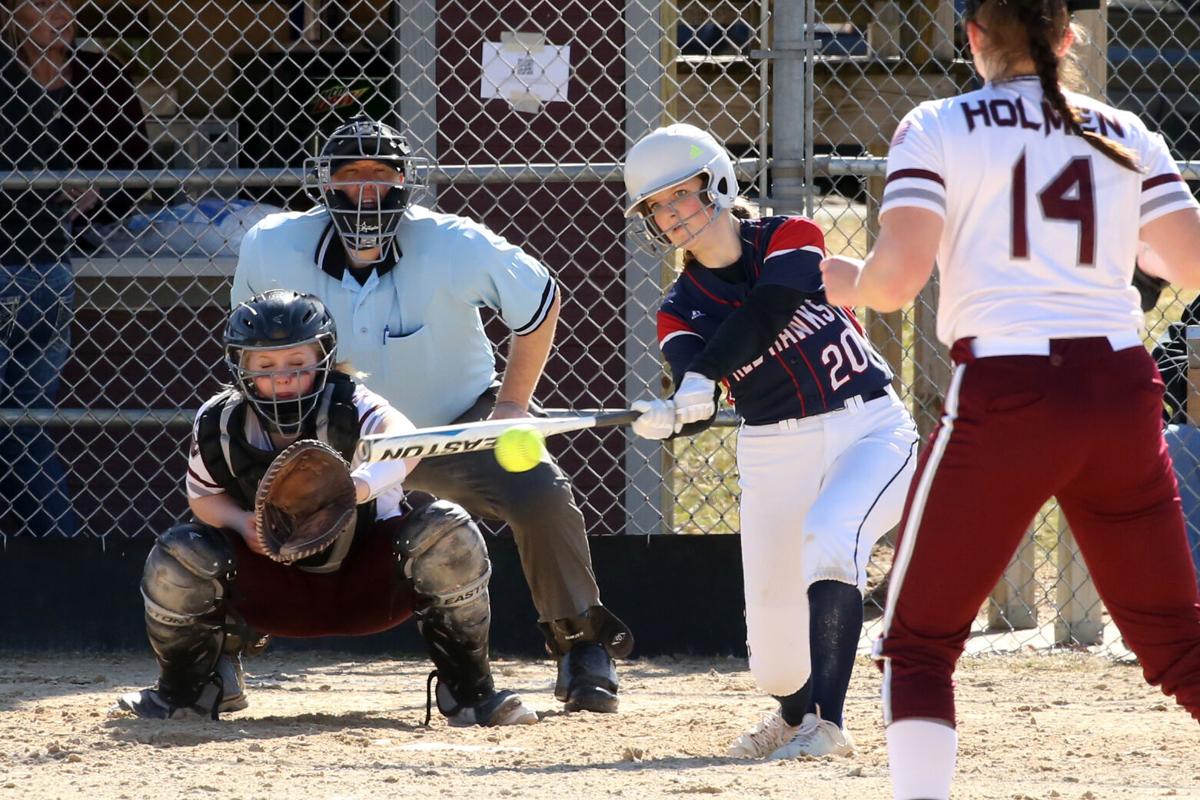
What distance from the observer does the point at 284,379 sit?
13.9ft

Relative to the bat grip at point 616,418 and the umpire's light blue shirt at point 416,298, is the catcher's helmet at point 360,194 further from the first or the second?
the bat grip at point 616,418

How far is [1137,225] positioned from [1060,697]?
8.40ft

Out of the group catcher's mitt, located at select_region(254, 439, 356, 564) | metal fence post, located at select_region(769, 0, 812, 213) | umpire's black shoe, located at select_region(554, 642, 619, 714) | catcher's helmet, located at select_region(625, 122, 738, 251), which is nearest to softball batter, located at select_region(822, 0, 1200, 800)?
catcher's helmet, located at select_region(625, 122, 738, 251)

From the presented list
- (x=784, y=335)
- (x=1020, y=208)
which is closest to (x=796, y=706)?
(x=784, y=335)

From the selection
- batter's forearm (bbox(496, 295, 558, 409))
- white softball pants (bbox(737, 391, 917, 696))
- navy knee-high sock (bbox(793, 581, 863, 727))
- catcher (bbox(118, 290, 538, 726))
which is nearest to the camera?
navy knee-high sock (bbox(793, 581, 863, 727))

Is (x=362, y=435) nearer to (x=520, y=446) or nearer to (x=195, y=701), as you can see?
(x=520, y=446)

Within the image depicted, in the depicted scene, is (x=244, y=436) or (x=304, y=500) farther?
(x=244, y=436)

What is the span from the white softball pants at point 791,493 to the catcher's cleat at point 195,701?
1.50 metres

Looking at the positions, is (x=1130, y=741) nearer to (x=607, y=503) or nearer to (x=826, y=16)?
(x=607, y=503)

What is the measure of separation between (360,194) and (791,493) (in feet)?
5.32

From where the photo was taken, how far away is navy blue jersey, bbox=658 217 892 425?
3.98 metres

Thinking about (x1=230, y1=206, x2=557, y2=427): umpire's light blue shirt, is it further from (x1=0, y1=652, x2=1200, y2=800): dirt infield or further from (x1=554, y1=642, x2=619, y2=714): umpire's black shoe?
(x1=0, y1=652, x2=1200, y2=800): dirt infield

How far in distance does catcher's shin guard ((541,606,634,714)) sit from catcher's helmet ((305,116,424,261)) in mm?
1253

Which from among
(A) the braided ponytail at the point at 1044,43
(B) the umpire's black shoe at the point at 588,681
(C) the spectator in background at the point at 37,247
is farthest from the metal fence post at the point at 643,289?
(A) the braided ponytail at the point at 1044,43
